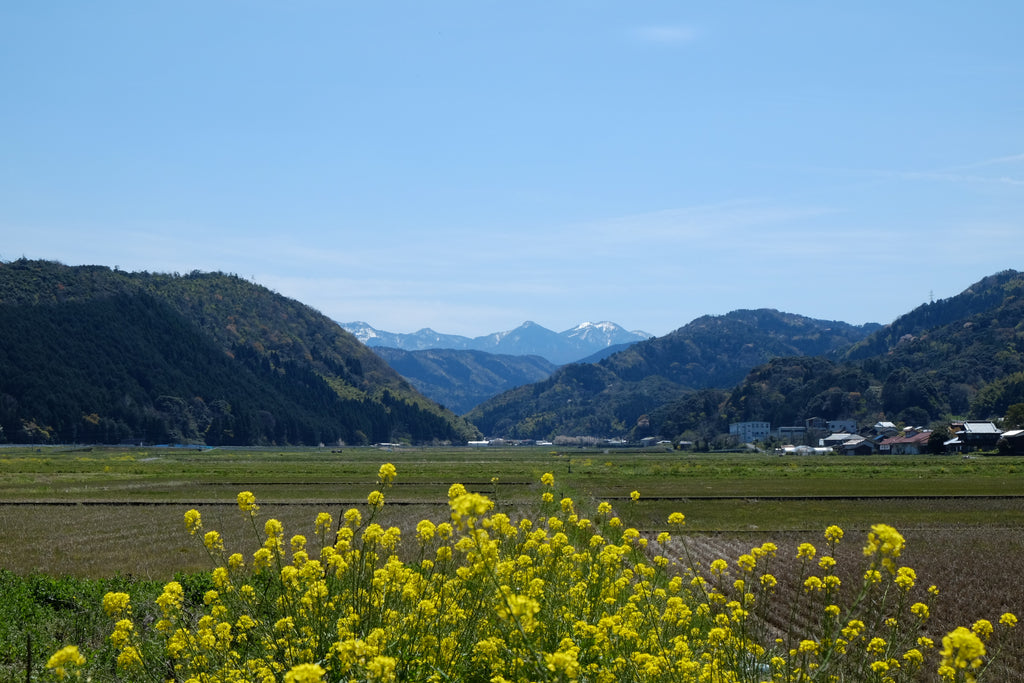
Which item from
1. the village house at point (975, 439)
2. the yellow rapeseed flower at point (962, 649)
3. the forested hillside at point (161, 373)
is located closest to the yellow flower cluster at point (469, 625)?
the yellow rapeseed flower at point (962, 649)

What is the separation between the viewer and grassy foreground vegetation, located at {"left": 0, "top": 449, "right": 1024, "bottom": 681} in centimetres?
525

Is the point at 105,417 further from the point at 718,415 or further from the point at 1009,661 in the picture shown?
the point at 1009,661

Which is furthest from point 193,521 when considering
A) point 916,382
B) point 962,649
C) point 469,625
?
point 916,382

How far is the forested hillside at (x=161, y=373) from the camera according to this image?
123 metres

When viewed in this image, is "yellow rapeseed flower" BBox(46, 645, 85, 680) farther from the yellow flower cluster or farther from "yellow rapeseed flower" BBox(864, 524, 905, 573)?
"yellow rapeseed flower" BBox(864, 524, 905, 573)

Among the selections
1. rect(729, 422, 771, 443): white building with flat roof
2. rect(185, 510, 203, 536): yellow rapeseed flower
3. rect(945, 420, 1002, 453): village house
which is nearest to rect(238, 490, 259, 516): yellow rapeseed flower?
rect(185, 510, 203, 536): yellow rapeseed flower

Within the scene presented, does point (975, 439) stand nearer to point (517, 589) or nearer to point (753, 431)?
point (753, 431)

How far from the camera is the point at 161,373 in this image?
145375 millimetres

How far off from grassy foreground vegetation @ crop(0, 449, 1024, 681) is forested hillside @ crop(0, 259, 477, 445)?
320ft

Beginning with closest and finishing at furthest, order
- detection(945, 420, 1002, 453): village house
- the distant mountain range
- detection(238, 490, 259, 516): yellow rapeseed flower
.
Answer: detection(238, 490, 259, 516): yellow rapeseed flower → detection(945, 420, 1002, 453): village house → the distant mountain range

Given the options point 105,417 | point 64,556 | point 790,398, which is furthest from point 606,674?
point 790,398

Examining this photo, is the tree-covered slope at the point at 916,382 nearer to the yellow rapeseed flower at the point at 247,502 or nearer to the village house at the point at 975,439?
the village house at the point at 975,439

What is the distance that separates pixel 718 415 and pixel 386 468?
584 feet

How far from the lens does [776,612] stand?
14.9 m
